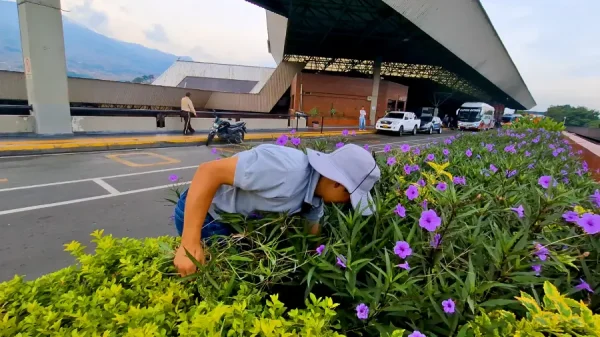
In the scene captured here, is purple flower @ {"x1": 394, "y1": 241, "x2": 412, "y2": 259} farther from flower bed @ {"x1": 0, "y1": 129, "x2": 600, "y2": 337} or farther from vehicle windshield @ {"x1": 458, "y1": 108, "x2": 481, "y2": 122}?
vehicle windshield @ {"x1": 458, "y1": 108, "x2": 481, "y2": 122}

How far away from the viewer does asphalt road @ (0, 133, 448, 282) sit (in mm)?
3219

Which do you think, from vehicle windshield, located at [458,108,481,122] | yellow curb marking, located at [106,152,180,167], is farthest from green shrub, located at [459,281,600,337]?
vehicle windshield, located at [458,108,481,122]

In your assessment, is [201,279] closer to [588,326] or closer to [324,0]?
[588,326]

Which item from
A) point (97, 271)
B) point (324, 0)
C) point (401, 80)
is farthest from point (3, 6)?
point (97, 271)

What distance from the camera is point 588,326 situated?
886mm

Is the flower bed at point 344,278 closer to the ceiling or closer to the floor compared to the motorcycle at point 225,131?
closer to the ceiling

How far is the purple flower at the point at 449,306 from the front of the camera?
41.2 inches

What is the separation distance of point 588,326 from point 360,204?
86 centimetres

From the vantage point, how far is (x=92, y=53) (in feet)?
351

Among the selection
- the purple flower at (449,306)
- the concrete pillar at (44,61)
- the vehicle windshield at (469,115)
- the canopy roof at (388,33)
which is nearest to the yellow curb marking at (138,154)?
the concrete pillar at (44,61)

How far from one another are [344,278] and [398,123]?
19.6 meters

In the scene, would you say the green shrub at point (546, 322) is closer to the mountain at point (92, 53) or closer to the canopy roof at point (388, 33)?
the canopy roof at point (388, 33)

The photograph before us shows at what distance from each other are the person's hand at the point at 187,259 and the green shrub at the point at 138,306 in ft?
0.16

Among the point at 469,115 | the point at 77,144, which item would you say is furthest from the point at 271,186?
the point at 469,115
